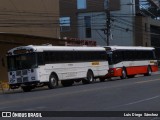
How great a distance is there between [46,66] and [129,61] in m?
14.6

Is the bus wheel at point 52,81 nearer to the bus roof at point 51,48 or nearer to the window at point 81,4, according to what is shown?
the bus roof at point 51,48

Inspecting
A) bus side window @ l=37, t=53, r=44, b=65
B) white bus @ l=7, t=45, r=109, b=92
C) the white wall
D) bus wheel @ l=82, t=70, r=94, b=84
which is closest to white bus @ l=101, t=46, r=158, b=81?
bus wheel @ l=82, t=70, r=94, b=84

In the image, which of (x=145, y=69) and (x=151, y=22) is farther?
(x=151, y=22)

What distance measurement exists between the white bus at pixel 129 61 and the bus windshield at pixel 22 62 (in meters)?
11.6

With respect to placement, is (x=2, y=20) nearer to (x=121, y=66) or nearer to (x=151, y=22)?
(x=121, y=66)

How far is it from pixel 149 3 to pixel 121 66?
5160 centimetres

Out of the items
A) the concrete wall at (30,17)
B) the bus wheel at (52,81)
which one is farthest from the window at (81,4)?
the bus wheel at (52,81)

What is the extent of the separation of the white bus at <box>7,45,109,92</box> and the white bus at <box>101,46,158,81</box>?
4931mm

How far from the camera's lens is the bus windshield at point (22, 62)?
3391cm

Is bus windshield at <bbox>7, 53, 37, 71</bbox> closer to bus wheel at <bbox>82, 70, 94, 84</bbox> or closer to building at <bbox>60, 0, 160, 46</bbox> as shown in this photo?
bus wheel at <bbox>82, 70, 94, 84</bbox>

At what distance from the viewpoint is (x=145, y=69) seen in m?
50.7

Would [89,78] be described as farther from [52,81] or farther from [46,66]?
[46,66]

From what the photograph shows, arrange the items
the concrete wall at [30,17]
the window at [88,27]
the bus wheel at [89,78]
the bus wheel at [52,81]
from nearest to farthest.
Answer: the bus wheel at [52,81], the bus wheel at [89,78], the concrete wall at [30,17], the window at [88,27]

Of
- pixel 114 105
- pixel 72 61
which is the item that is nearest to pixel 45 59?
pixel 72 61
